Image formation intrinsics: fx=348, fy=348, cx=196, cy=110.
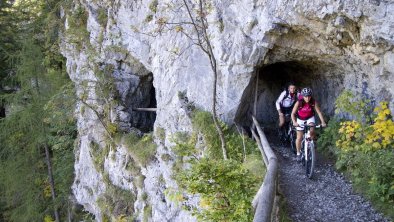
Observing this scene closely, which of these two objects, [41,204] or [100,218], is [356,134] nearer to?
[100,218]

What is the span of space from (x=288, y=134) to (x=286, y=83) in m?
5.19

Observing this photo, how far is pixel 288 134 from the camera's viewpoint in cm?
1074

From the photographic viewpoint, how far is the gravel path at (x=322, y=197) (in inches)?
230

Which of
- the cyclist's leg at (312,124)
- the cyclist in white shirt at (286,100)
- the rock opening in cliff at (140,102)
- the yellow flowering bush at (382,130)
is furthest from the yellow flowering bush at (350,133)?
the rock opening in cliff at (140,102)

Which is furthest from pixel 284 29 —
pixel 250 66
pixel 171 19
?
pixel 171 19

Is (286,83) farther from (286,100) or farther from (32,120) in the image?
(32,120)

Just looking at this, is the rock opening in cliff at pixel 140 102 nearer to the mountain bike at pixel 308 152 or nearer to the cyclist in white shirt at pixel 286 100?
the cyclist in white shirt at pixel 286 100

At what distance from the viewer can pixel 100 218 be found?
1577cm

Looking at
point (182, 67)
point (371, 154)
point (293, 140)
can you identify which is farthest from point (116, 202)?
point (371, 154)

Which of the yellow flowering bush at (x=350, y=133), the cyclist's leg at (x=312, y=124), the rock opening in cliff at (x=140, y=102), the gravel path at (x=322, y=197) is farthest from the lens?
the rock opening in cliff at (x=140, y=102)

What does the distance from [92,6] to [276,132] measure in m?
10.2

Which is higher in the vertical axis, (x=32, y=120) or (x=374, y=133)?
(x=374, y=133)

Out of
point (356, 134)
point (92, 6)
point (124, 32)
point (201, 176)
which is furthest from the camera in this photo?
point (92, 6)

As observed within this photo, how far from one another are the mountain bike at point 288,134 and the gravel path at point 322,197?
1382mm
